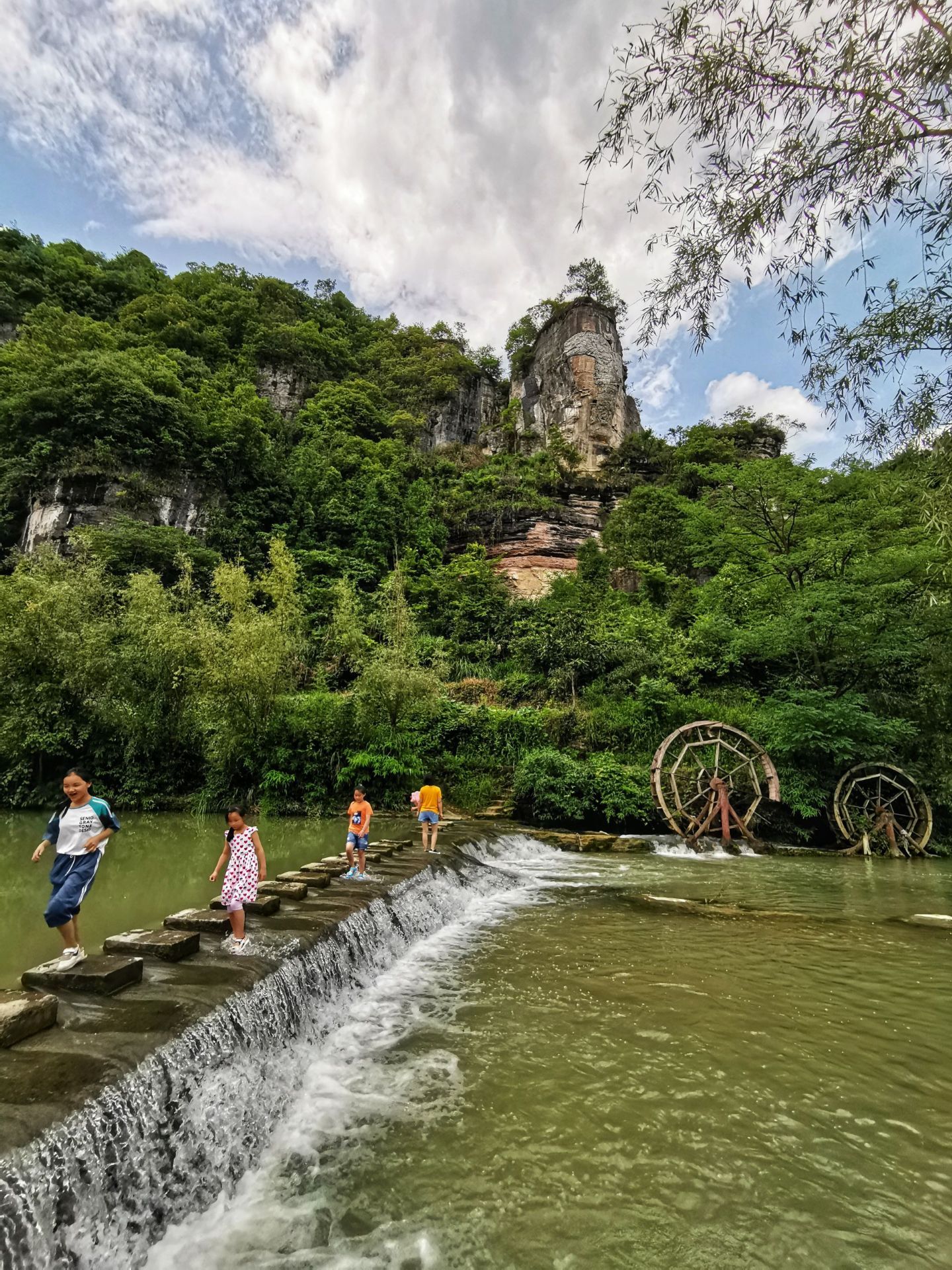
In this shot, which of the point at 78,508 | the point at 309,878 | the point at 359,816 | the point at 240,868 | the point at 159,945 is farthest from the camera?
the point at 78,508

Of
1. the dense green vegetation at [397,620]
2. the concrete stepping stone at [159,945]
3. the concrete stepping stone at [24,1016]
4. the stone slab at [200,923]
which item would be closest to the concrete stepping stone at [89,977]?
the concrete stepping stone at [24,1016]

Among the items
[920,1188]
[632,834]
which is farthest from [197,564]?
[920,1188]

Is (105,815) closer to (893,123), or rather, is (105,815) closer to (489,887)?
(489,887)

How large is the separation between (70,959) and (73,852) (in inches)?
28.0

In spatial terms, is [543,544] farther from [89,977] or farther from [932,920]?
[89,977]

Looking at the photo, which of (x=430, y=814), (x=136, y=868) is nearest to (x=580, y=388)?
(x=430, y=814)

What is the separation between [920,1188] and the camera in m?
2.61

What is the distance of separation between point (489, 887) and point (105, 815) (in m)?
6.47

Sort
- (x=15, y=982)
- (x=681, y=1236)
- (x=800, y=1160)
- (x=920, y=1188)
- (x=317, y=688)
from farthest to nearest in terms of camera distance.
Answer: (x=317, y=688) < (x=15, y=982) < (x=800, y=1160) < (x=920, y=1188) < (x=681, y=1236)

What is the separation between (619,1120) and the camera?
316 centimetres

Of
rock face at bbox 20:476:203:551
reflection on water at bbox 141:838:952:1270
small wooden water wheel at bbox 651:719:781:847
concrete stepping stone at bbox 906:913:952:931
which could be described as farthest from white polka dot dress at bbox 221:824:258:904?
rock face at bbox 20:476:203:551

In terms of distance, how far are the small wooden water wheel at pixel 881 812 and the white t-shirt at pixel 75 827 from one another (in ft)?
48.7

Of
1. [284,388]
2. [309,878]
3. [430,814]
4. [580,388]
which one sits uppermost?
[284,388]

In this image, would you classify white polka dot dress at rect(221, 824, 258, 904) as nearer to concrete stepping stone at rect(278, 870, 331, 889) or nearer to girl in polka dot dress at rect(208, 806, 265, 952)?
girl in polka dot dress at rect(208, 806, 265, 952)
